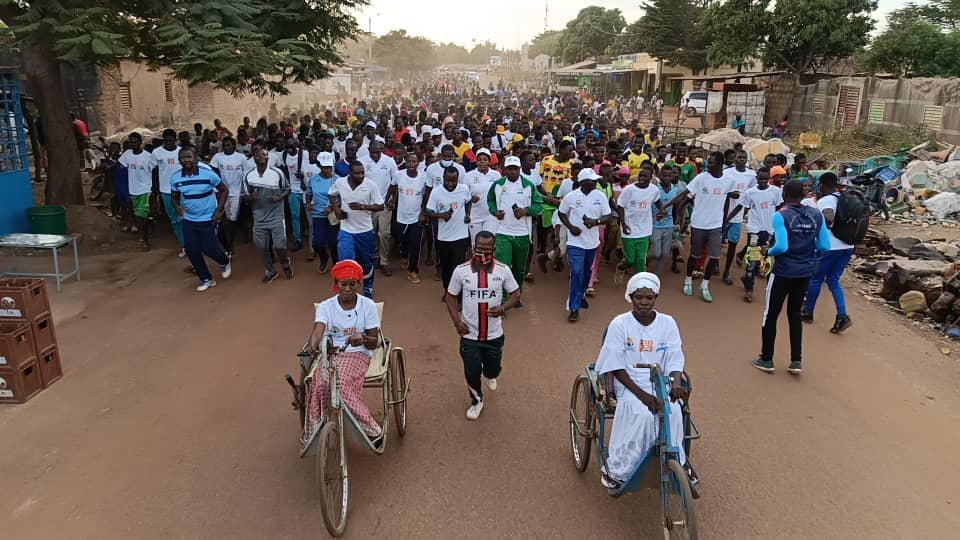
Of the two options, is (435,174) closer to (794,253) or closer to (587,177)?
(587,177)

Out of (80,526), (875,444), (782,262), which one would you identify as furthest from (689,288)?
(80,526)

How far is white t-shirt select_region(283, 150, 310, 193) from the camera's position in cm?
1002

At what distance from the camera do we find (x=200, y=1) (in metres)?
9.47

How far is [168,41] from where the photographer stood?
895 cm

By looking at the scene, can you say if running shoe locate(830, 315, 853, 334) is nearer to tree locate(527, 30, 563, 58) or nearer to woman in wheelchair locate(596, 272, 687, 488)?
woman in wheelchair locate(596, 272, 687, 488)

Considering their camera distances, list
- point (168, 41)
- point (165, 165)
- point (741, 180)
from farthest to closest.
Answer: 1. point (165, 165)
2. point (168, 41)
3. point (741, 180)

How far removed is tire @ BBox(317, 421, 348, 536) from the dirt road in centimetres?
19

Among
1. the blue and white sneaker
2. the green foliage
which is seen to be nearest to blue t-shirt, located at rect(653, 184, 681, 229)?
the green foliage

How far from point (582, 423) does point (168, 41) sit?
767cm

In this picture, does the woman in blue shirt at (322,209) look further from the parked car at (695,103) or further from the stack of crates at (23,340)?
the parked car at (695,103)


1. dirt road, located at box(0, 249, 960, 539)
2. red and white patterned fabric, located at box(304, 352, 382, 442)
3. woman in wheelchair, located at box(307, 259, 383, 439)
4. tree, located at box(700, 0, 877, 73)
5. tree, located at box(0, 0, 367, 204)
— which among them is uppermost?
tree, located at box(700, 0, 877, 73)

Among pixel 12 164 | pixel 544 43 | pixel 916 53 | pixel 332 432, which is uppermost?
pixel 544 43

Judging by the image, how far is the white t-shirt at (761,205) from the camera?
8.27 meters

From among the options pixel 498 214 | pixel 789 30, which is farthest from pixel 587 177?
pixel 789 30
